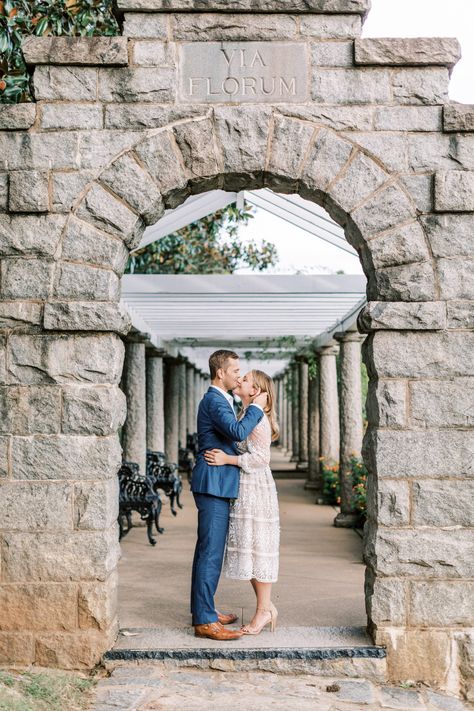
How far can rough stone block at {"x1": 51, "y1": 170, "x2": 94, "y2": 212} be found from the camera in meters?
4.55

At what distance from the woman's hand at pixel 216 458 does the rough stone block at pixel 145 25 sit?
2.50 m

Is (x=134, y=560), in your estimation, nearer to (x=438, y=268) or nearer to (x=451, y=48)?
(x=438, y=268)

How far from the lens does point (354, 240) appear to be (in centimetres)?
473

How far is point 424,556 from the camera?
441 cm

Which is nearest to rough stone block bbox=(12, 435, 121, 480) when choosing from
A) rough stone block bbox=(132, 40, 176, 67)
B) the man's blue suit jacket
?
the man's blue suit jacket

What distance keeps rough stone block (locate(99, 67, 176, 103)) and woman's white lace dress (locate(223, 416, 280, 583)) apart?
82.9 inches

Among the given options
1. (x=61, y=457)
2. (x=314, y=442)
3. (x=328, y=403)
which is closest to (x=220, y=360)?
(x=61, y=457)

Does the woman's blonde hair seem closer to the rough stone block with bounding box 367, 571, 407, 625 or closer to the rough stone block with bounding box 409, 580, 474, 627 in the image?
the rough stone block with bounding box 367, 571, 407, 625

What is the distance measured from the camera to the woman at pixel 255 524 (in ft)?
15.4

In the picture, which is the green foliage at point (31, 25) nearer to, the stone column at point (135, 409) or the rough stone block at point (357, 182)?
the rough stone block at point (357, 182)

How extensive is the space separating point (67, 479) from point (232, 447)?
3.37 ft

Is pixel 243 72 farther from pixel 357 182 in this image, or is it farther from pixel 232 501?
pixel 232 501

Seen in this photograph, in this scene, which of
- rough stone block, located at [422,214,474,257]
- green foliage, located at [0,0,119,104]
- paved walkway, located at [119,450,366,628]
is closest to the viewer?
rough stone block, located at [422,214,474,257]

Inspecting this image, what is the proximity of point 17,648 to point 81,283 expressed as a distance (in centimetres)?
211
